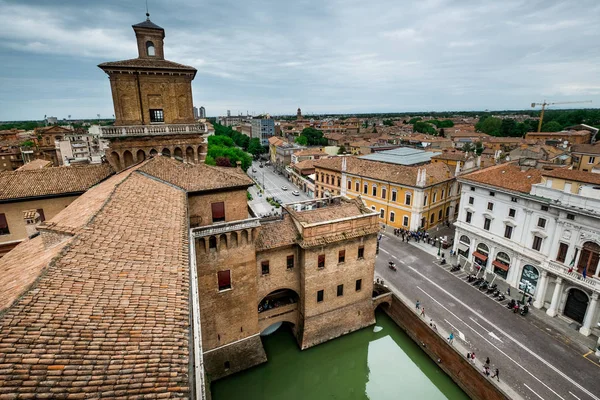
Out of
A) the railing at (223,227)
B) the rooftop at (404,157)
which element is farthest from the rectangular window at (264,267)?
the rooftop at (404,157)

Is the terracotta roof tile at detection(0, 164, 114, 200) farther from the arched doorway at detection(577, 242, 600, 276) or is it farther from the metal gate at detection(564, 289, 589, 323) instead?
the metal gate at detection(564, 289, 589, 323)

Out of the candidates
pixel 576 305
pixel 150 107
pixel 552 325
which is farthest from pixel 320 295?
pixel 150 107

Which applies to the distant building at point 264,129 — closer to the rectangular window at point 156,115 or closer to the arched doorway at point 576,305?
the rectangular window at point 156,115

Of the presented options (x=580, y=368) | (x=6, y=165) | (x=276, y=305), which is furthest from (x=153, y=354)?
(x=6, y=165)

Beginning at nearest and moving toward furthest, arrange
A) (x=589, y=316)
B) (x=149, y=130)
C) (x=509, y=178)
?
(x=589, y=316) → (x=149, y=130) → (x=509, y=178)

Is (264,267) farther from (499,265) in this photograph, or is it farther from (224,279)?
(499,265)
